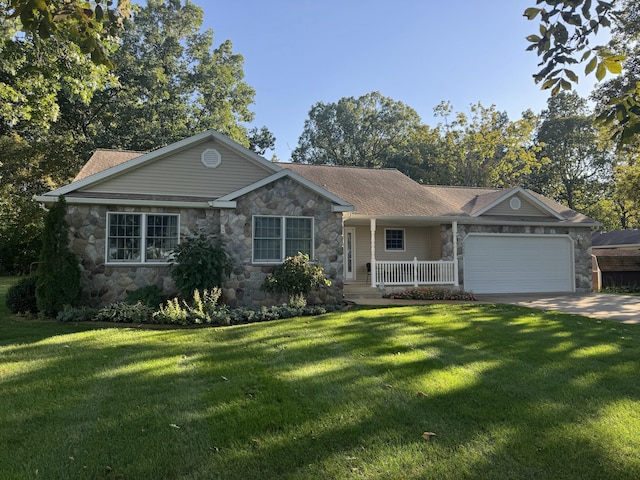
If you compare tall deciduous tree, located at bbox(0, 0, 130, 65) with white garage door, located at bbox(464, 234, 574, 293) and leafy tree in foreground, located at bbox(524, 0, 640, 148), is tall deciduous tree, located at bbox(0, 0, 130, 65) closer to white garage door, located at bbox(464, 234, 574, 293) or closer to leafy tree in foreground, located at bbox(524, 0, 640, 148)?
leafy tree in foreground, located at bbox(524, 0, 640, 148)

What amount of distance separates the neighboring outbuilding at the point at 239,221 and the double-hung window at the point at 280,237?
0.09ft

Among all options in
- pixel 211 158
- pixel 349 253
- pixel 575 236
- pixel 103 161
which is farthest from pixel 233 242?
pixel 575 236

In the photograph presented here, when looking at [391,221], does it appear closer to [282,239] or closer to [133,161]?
[282,239]

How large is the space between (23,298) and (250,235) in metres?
5.66

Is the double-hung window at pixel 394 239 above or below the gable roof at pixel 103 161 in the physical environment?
below

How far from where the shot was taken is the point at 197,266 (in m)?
10.1

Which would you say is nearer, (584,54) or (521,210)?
(584,54)

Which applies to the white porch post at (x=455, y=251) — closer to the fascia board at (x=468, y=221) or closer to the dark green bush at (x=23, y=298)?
the fascia board at (x=468, y=221)

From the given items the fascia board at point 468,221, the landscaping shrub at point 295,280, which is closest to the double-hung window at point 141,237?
the landscaping shrub at point 295,280

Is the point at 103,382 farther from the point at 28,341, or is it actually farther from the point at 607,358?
the point at 607,358

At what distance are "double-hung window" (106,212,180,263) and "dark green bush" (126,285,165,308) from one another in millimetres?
848

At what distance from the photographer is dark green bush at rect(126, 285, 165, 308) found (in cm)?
1034

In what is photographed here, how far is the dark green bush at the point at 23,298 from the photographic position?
10.4 metres

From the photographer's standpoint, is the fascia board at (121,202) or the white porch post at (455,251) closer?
the fascia board at (121,202)
